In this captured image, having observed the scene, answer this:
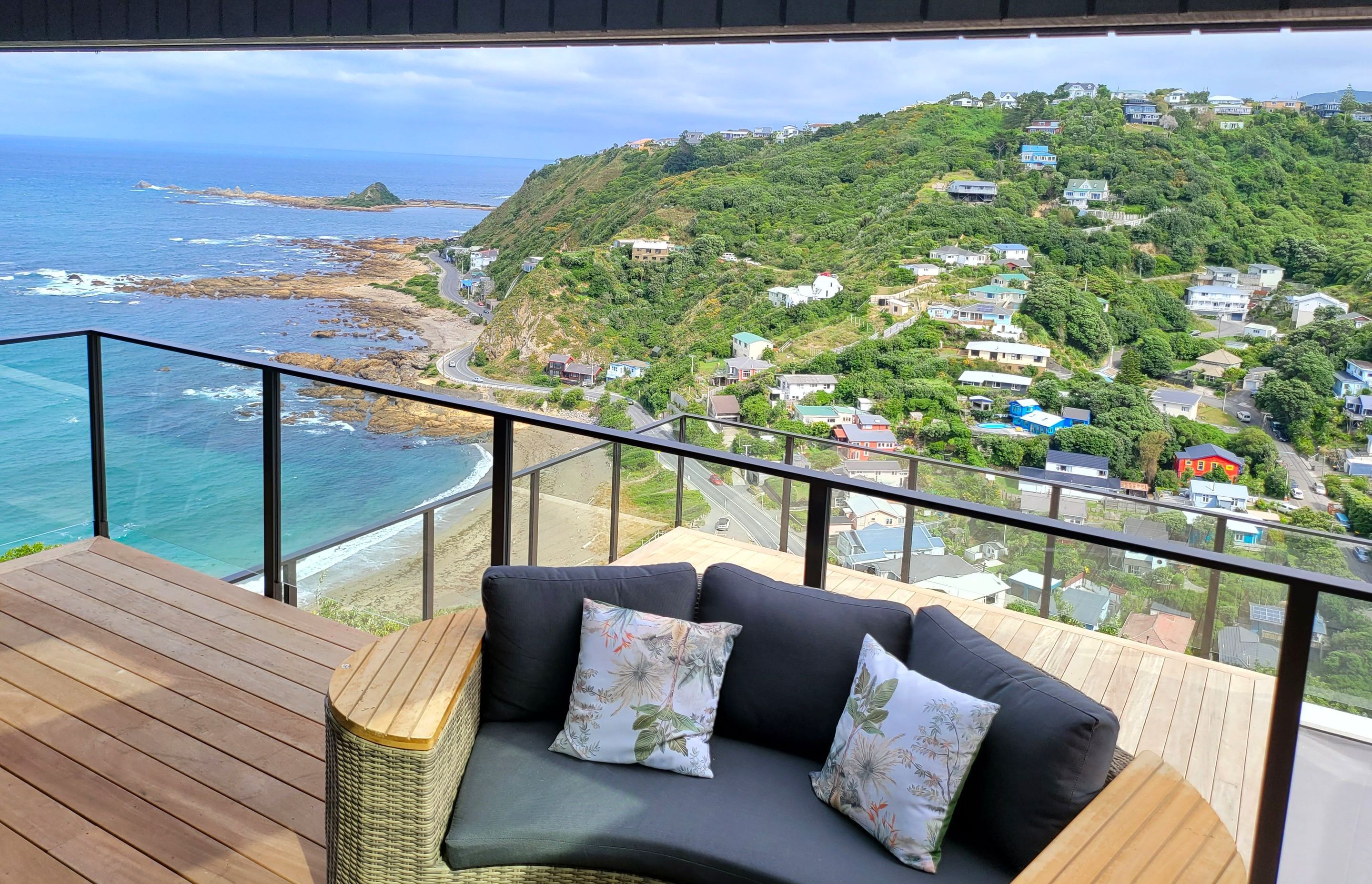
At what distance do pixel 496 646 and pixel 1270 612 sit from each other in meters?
1.66

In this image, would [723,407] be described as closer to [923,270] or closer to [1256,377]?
[923,270]

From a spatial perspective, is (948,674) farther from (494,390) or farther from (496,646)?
(494,390)

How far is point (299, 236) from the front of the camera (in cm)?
2873

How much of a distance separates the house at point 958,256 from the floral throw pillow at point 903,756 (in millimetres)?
19155

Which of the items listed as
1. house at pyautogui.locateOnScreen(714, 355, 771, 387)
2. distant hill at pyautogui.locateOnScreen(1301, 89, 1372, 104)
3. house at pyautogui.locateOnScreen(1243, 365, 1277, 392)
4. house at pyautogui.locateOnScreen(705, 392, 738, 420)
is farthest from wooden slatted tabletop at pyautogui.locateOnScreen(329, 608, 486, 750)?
distant hill at pyautogui.locateOnScreen(1301, 89, 1372, 104)

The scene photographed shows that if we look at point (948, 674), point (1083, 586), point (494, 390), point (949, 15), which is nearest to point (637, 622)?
point (948, 674)

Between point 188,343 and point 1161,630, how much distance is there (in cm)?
981

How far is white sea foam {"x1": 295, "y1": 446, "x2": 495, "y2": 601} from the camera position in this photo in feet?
11.6

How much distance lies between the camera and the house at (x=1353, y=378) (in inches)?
653

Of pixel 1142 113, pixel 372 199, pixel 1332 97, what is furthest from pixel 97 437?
pixel 372 199

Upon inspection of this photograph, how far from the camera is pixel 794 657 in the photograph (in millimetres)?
2156

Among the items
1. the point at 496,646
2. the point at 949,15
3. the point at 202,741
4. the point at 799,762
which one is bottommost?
the point at 202,741

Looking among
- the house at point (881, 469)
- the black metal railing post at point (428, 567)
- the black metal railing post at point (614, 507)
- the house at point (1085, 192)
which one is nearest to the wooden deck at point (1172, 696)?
the black metal railing post at point (614, 507)

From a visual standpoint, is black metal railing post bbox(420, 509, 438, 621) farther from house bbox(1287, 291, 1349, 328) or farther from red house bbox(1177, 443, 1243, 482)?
house bbox(1287, 291, 1349, 328)
